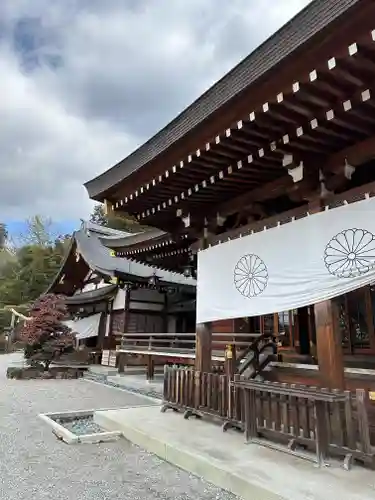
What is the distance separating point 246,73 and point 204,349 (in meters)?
3.53

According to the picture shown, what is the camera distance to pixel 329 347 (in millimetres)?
3512

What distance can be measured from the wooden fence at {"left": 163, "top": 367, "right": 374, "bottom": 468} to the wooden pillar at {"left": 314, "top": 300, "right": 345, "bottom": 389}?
0.58 ft

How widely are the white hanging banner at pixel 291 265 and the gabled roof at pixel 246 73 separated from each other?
1.44 meters

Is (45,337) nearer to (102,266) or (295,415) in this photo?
(102,266)

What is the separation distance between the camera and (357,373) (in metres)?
4.07

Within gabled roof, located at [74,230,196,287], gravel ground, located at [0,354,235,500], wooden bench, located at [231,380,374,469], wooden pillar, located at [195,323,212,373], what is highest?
gabled roof, located at [74,230,196,287]

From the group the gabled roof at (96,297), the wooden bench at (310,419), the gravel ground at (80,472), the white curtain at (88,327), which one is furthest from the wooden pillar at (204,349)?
the white curtain at (88,327)

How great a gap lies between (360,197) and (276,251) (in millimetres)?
1029

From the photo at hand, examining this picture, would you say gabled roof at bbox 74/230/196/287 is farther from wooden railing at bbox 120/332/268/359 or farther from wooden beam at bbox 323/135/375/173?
wooden beam at bbox 323/135/375/173

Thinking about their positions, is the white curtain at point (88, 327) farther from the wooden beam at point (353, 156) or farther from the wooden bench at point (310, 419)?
the wooden beam at point (353, 156)

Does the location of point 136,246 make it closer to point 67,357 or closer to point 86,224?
point 67,357

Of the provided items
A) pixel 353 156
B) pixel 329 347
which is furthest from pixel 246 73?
pixel 329 347

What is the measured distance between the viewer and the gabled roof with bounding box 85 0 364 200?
2.36m

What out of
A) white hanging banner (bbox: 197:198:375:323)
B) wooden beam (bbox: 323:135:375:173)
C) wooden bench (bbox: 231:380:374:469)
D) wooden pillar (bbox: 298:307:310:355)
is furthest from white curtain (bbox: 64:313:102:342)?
wooden beam (bbox: 323:135:375:173)
